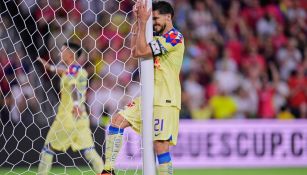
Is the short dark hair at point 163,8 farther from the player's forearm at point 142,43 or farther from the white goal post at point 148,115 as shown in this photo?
the player's forearm at point 142,43

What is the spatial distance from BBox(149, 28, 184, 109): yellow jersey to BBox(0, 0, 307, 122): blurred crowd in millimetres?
1125

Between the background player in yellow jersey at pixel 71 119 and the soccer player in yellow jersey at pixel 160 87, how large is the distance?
183 cm

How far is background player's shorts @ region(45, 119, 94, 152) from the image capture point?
357 inches

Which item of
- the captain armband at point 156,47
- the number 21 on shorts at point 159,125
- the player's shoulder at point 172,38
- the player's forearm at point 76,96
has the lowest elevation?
the number 21 on shorts at point 159,125

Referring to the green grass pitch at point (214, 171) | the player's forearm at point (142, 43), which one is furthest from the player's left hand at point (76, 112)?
the player's forearm at point (142, 43)

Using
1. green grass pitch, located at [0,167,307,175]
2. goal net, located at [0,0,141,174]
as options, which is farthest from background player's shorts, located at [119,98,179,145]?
green grass pitch, located at [0,167,307,175]

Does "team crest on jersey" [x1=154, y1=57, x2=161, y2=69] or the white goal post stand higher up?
"team crest on jersey" [x1=154, y1=57, x2=161, y2=69]

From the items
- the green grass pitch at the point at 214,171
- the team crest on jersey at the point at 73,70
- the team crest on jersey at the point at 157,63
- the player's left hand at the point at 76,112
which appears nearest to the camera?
the team crest on jersey at the point at 157,63

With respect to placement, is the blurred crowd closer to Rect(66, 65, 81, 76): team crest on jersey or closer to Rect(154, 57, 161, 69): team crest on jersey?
Rect(66, 65, 81, 76): team crest on jersey

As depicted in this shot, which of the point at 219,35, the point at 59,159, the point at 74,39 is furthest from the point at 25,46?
the point at 219,35

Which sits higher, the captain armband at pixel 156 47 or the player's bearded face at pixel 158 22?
the player's bearded face at pixel 158 22

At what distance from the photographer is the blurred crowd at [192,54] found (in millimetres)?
9062

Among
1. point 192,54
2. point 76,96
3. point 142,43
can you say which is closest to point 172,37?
point 142,43

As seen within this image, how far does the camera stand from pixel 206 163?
1184 cm
